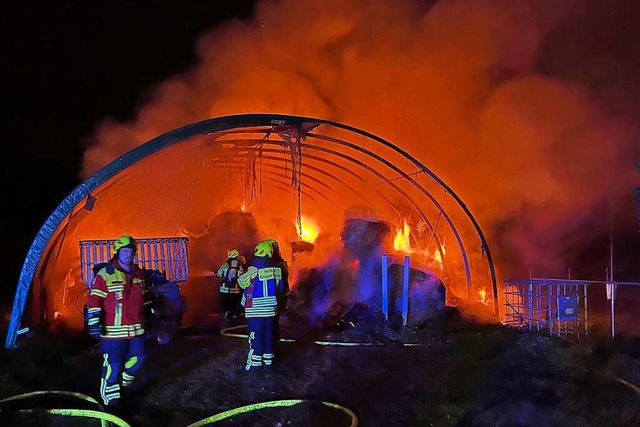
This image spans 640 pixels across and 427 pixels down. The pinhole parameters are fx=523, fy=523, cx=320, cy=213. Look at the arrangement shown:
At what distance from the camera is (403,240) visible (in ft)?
52.2

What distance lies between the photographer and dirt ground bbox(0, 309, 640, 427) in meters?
5.84

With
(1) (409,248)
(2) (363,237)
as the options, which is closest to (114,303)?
(2) (363,237)

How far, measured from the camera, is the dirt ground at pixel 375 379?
584 cm

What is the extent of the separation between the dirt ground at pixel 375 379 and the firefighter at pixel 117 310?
45 cm

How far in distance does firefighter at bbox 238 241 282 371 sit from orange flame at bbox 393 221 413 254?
7.98 meters

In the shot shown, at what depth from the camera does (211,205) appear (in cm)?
1848

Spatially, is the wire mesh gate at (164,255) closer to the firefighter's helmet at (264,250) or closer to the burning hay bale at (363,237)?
the burning hay bale at (363,237)

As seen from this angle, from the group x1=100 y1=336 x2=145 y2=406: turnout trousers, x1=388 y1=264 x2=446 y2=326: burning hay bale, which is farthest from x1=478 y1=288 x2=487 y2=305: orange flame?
x1=100 y1=336 x2=145 y2=406: turnout trousers

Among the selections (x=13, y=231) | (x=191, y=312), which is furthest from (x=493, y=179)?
(x=13, y=231)

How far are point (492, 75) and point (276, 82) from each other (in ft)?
25.8

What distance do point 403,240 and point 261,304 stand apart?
8.91 m

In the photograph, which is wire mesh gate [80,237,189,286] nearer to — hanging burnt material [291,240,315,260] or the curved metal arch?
the curved metal arch

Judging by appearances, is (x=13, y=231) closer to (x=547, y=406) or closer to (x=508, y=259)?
(x=508, y=259)

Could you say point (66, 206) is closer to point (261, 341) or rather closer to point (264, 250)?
point (264, 250)
